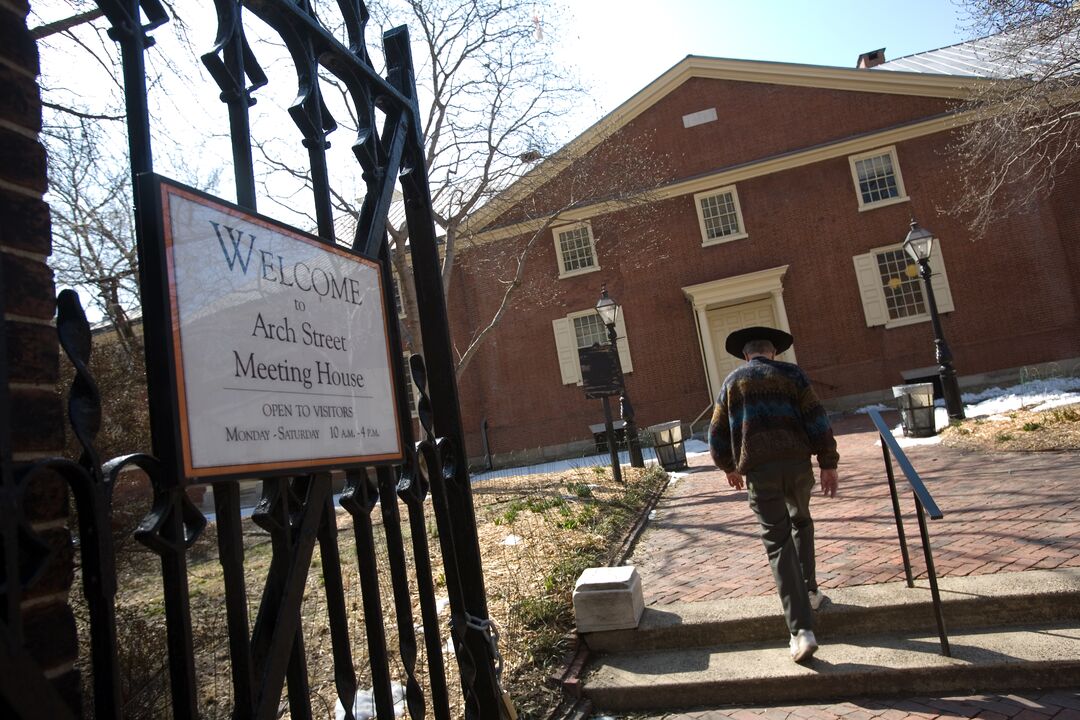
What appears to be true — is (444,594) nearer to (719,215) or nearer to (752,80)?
(719,215)

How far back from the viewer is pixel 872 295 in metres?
19.8

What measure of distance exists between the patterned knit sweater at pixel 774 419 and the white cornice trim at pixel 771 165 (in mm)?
15064

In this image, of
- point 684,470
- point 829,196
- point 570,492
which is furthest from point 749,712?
point 829,196

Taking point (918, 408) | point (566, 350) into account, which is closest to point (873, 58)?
point (566, 350)

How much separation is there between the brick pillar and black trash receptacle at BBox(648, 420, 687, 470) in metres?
11.8

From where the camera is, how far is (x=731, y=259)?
21.1 meters

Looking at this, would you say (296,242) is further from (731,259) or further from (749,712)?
(731,259)

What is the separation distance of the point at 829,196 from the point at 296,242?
21249 mm

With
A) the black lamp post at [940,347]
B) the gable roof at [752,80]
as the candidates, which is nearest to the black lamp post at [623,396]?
the gable roof at [752,80]

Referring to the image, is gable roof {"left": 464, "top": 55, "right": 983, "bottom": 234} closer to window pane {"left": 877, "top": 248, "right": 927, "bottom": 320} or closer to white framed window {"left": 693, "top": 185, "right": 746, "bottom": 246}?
white framed window {"left": 693, "top": 185, "right": 746, "bottom": 246}

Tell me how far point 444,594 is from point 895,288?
1806cm

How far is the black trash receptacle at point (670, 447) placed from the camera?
1260cm

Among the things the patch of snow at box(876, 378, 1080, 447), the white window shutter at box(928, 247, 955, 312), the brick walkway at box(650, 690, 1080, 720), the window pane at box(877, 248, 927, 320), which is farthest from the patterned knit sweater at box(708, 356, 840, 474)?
the white window shutter at box(928, 247, 955, 312)

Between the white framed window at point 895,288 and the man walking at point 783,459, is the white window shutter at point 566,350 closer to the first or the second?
the white framed window at point 895,288
